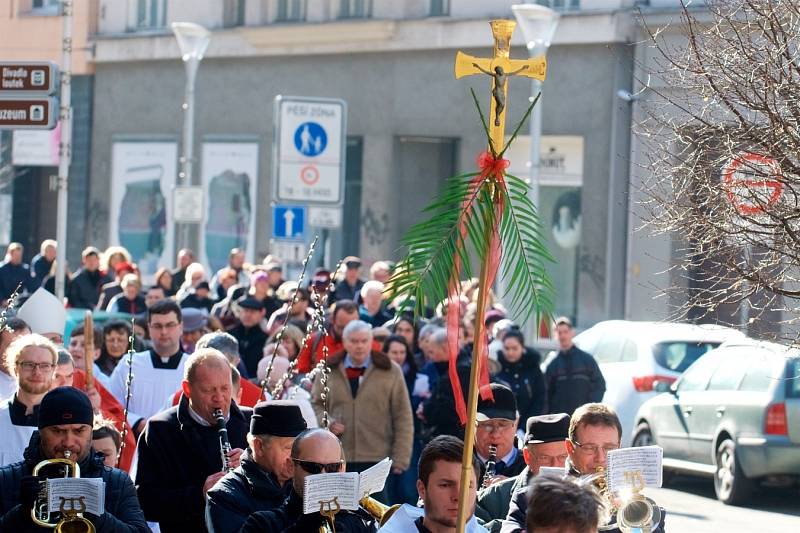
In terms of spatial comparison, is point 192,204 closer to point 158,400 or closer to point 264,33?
point 264,33

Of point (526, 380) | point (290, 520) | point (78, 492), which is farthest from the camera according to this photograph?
point (526, 380)

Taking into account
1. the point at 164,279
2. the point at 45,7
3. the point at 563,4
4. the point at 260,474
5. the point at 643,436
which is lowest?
the point at 643,436

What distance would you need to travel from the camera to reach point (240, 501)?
7000mm

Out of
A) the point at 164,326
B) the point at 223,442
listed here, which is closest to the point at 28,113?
the point at 164,326

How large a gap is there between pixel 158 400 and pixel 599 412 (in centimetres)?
440

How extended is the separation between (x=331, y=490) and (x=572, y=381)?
34.5ft

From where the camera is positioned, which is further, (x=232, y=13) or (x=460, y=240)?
(x=232, y=13)

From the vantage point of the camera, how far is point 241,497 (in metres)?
7.02

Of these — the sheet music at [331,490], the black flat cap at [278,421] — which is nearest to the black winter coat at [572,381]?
the black flat cap at [278,421]

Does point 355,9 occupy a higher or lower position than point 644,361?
higher

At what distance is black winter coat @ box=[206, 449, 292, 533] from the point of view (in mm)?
6949

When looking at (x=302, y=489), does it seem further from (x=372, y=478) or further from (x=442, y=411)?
(x=442, y=411)

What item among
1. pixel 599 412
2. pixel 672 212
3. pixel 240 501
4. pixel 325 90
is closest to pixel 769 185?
pixel 672 212

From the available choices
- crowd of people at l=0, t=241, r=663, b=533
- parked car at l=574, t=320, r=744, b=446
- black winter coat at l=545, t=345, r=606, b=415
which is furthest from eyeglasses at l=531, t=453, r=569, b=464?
parked car at l=574, t=320, r=744, b=446
